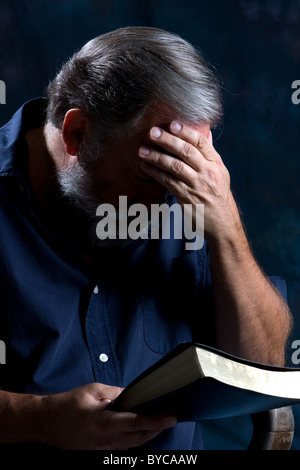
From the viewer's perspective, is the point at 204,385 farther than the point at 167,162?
No

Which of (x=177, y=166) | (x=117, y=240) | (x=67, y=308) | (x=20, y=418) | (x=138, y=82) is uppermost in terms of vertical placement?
(x=138, y=82)

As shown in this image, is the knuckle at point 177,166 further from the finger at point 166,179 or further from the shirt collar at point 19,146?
the shirt collar at point 19,146

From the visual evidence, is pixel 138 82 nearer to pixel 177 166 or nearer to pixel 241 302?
pixel 177 166

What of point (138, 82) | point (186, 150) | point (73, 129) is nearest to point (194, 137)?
point (186, 150)

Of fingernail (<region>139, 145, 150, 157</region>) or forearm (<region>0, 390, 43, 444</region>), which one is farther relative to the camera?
fingernail (<region>139, 145, 150, 157</region>)

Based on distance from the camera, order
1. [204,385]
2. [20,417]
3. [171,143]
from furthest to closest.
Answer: [171,143]
[20,417]
[204,385]

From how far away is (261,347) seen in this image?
149 centimetres

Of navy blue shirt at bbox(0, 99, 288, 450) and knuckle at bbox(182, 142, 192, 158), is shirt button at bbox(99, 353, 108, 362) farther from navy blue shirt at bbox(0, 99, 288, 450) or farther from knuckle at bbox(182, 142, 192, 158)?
knuckle at bbox(182, 142, 192, 158)

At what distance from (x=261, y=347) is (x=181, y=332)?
170 millimetres

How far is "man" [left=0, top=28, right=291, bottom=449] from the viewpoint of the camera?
4.47 ft

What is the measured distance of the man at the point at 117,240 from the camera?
1361 mm

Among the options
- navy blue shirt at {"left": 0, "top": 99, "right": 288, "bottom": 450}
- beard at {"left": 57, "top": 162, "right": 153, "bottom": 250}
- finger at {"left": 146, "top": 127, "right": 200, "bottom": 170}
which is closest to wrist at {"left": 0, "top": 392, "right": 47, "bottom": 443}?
navy blue shirt at {"left": 0, "top": 99, "right": 288, "bottom": 450}

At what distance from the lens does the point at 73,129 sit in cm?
144

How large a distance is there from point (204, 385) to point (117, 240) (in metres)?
0.59
